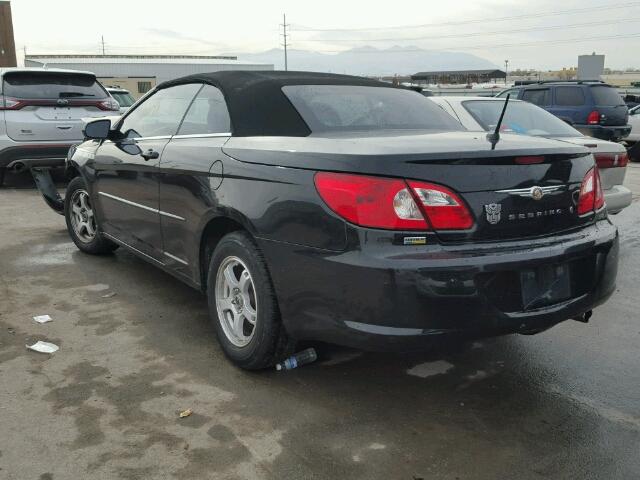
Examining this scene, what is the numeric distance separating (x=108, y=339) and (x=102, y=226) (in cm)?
161

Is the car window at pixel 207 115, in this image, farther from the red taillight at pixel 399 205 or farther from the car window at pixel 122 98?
the car window at pixel 122 98

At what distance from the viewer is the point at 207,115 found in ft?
12.0

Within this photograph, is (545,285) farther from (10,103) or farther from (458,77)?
(458,77)

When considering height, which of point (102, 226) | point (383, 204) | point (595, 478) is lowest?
point (595, 478)

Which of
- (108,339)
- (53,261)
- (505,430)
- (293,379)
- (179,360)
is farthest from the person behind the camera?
(53,261)

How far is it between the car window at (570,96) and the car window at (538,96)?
20 cm

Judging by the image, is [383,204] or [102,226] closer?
[383,204]

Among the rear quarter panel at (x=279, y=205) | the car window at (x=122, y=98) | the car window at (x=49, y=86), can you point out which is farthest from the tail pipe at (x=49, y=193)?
the car window at (x=122, y=98)

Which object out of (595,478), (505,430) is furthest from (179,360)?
(595,478)

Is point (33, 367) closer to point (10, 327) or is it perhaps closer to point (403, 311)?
point (10, 327)

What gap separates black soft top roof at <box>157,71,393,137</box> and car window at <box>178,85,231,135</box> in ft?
0.16

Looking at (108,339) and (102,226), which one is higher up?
(102,226)

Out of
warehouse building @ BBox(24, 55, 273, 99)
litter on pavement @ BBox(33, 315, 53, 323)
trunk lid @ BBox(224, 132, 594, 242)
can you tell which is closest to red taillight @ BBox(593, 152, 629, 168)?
trunk lid @ BBox(224, 132, 594, 242)

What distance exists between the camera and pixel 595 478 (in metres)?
2.38
